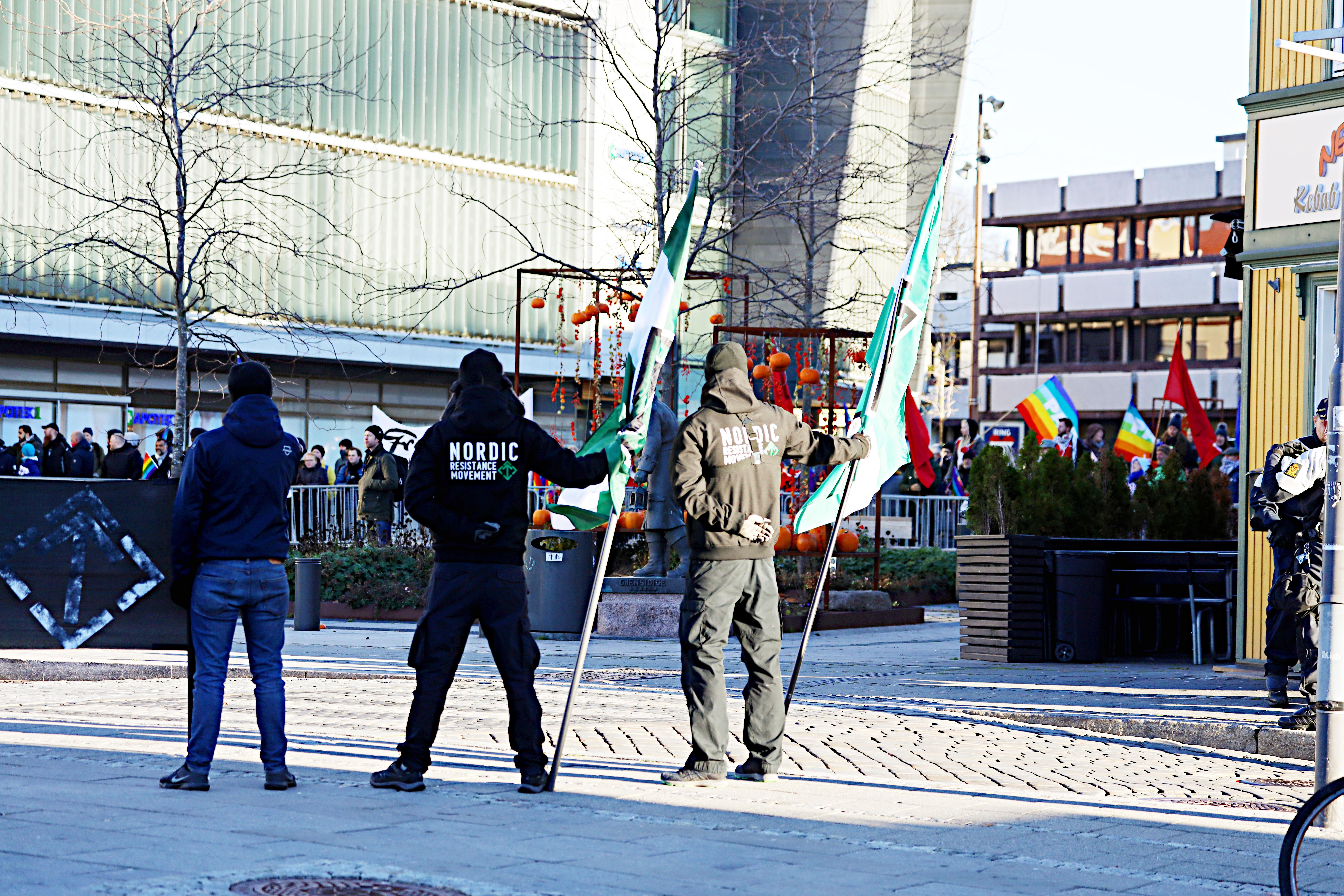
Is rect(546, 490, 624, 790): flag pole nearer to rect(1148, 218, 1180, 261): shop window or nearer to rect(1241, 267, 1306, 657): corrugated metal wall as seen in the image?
rect(1241, 267, 1306, 657): corrugated metal wall

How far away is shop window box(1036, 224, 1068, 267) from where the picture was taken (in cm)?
7831

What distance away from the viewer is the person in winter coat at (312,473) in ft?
88.8

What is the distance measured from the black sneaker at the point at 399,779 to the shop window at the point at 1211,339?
69.4m

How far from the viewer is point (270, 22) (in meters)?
38.2

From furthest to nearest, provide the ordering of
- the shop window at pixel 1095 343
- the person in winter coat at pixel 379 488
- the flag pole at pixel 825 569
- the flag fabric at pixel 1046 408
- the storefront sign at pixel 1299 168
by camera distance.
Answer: the shop window at pixel 1095 343, the flag fabric at pixel 1046 408, the person in winter coat at pixel 379 488, the storefront sign at pixel 1299 168, the flag pole at pixel 825 569

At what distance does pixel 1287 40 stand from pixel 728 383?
6.80 meters

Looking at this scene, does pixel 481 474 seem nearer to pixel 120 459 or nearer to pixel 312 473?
pixel 120 459

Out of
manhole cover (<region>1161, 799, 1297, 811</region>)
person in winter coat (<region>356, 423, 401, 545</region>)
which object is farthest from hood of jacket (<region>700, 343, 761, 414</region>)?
person in winter coat (<region>356, 423, 401, 545</region>)

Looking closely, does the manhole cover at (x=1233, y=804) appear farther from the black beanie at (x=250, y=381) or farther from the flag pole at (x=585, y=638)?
the black beanie at (x=250, y=381)

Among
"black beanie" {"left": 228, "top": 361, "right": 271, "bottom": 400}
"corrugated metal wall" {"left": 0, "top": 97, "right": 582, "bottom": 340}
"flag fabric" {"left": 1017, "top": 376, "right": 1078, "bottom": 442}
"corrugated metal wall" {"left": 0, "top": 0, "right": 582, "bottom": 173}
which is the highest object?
"corrugated metal wall" {"left": 0, "top": 0, "right": 582, "bottom": 173}

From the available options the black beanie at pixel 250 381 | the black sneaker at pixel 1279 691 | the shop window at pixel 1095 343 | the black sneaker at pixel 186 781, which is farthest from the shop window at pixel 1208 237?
the black sneaker at pixel 186 781

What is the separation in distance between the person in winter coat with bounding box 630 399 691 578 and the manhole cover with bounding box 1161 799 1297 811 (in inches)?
350

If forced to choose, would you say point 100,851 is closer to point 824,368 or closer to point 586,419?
point 824,368

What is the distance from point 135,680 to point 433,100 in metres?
29.0
